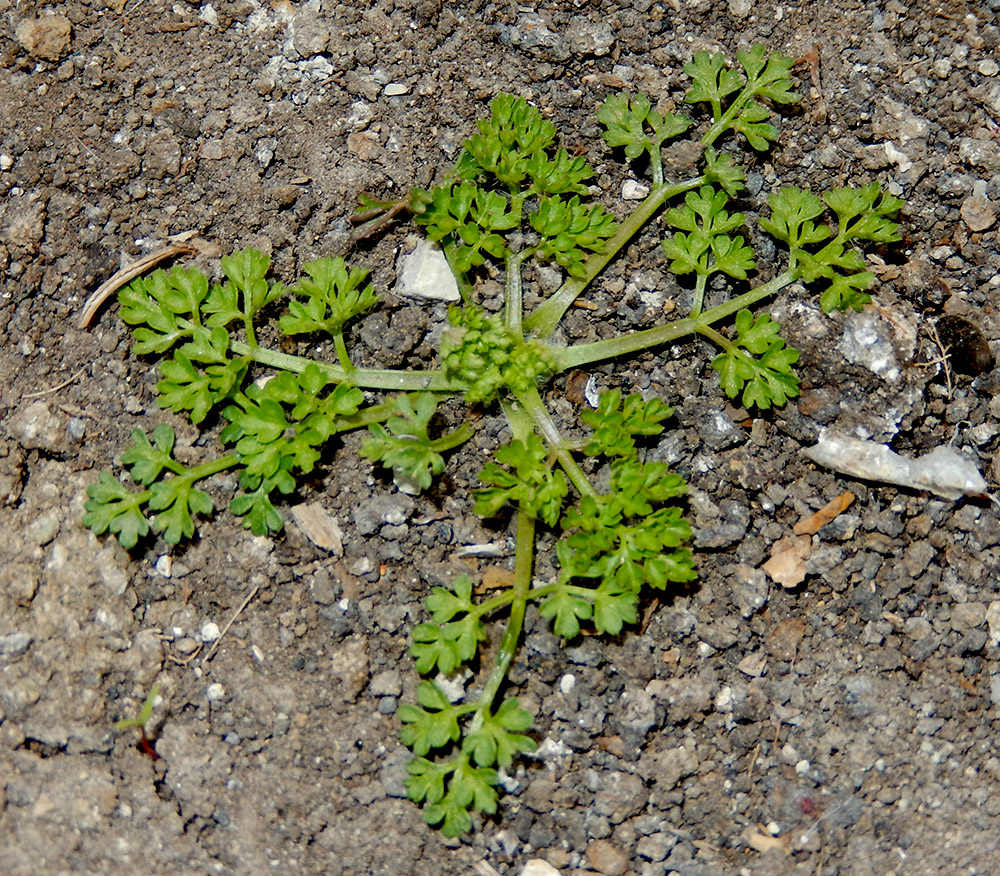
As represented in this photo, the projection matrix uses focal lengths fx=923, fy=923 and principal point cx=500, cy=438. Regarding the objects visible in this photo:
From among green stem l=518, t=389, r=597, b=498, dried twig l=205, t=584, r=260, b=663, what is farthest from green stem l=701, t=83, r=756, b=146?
dried twig l=205, t=584, r=260, b=663

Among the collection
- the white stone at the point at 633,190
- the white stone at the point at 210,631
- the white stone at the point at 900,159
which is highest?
the white stone at the point at 900,159

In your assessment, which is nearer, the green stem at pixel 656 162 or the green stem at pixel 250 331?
the green stem at pixel 250 331

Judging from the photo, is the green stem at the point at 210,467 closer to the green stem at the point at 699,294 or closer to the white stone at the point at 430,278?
the white stone at the point at 430,278

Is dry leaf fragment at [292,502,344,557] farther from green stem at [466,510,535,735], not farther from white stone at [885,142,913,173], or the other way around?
white stone at [885,142,913,173]

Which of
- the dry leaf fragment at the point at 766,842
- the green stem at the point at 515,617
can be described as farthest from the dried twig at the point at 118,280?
the dry leaf fragment at the point at 766,842

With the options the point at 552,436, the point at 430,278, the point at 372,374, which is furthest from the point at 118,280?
the point at 552,436

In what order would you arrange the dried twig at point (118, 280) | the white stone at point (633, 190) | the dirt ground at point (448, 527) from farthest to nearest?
1. the white stone at point (633, 190)
2. the dried twig at point (118, 280)
3. the dirt ground at point (448, 527)
